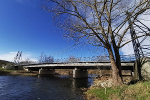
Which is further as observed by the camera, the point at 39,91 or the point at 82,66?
the point at 82,66

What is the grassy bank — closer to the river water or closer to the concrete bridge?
the river water

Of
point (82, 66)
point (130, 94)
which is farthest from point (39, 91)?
point (82, 66)

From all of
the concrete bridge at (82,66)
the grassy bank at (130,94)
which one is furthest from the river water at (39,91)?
the concrete bridge at (82,66)

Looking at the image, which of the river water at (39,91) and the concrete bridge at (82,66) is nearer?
the river water at (39,91)

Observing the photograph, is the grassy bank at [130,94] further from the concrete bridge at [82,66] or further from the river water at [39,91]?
the concrete bridge at [82,66]

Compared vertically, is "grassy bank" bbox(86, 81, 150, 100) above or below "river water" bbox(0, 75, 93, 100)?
above

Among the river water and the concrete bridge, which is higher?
the concrete bridge

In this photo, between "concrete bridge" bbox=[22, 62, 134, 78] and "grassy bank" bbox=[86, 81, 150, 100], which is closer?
"grassy bank" bbox=[86, 81, 150, 100]

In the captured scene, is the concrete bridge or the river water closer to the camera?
the river water

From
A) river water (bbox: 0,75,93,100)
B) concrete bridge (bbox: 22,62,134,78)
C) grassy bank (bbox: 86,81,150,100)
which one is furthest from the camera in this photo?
concrete bridge (bbox: 22,62,134,78)

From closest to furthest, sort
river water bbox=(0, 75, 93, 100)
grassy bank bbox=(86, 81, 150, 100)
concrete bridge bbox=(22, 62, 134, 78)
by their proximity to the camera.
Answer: grassy bank bbox=(86, 81, 150, 100) → river water bbox=(0, 75, 93, 100) → concrete bridge bbox=(22, 62, 134, 78)

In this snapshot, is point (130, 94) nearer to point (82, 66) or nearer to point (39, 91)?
point (39, 91)

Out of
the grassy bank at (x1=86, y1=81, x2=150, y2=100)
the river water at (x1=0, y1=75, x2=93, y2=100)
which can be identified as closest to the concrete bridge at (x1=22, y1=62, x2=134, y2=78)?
the river water at (x1=0, y1=75, x2=93, y2=100)

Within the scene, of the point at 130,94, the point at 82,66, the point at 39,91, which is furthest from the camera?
the point at 82,66
